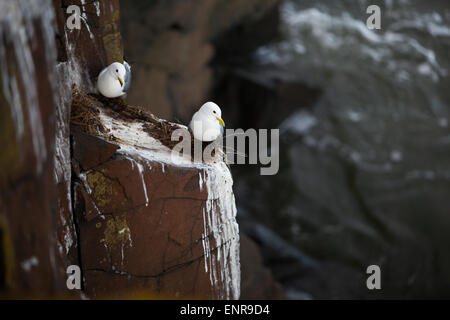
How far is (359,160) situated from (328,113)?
133cm

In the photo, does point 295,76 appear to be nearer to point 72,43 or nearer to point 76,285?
point 72,43

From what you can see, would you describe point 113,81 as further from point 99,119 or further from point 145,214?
point 145,214

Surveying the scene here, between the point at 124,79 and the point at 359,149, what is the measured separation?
846 centimetres

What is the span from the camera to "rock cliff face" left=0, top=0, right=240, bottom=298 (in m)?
2.80

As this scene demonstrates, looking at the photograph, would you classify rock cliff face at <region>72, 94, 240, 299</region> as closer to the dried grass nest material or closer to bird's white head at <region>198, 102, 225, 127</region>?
the dried grass nest material

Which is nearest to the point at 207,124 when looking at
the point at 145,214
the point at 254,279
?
the point at 145,214

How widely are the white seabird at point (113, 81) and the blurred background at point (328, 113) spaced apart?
13.6 feet

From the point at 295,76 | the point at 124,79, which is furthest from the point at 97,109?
the point at 295,76

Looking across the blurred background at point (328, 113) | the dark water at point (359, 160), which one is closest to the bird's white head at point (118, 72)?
the blurred background at point (328, 113)

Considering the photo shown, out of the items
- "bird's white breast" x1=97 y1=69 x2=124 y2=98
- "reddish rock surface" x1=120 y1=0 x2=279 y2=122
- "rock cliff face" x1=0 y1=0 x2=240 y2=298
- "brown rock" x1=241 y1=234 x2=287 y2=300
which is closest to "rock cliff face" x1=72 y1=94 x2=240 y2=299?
"rock cliff face" x1=0 y1=0 x2=240 y2=298

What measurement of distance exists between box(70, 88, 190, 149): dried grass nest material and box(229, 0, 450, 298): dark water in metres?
4.44

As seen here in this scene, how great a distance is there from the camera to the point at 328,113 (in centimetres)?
1245

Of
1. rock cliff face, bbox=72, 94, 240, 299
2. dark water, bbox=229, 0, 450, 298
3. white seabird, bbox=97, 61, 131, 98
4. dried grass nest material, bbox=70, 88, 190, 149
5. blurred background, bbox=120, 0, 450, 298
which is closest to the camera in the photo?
rock cliff face, bbox=72, 94, 240, 299

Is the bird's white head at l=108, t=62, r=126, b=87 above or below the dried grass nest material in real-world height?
above
